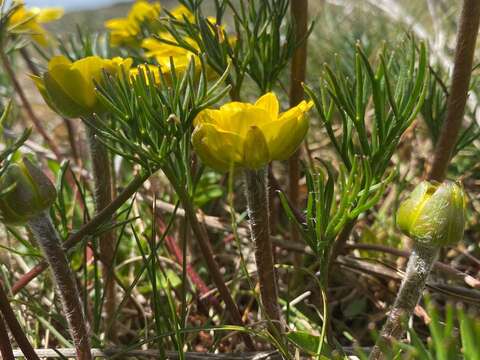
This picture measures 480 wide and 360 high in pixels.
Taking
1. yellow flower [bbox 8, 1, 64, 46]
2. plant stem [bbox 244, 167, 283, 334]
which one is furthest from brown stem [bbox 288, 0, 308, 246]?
yellow flower [bbox 8, 1, 64, 46]

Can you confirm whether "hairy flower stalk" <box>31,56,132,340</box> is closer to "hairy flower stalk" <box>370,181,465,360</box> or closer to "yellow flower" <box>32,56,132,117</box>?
"yellow flower" <box>32,56,132,117</box>

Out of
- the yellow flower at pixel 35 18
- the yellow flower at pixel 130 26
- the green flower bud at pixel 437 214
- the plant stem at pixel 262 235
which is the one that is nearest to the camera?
the green flower bud at pixel 437 214

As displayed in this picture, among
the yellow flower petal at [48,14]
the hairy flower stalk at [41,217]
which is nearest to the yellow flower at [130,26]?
the yellow flower petal at [48,14]

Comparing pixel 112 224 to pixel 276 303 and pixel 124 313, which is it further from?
pixel 124 313

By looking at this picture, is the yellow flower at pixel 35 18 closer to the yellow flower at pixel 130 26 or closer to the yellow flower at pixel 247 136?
the yellow flower at pixel 130 26

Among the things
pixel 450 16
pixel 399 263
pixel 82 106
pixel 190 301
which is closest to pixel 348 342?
pixel 399 263

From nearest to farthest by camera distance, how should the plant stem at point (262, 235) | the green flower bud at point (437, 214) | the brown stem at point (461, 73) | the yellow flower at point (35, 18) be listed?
the green flower bud at point (437, 214) → the plant stem at point (262, 235) → the brown stem at point (461, 73) → the yellow flower at point (35, 18)

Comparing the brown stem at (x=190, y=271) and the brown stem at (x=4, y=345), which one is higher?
the brown stem at (x=4, y=345)
